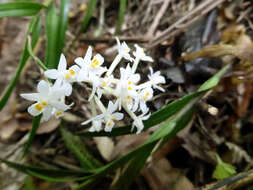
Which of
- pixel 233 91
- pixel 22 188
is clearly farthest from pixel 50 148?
pixel 233 91

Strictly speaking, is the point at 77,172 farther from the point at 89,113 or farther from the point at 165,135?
the point at 165,135

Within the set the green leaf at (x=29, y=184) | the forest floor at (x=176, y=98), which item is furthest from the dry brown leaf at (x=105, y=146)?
the green leaf at (x=29, y=184)

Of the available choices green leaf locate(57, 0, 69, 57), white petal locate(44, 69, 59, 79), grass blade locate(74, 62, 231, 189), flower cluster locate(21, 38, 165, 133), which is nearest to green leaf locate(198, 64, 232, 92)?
grass blade locate(74, 62, 231, 189)

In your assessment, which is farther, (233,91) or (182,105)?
(233,91)

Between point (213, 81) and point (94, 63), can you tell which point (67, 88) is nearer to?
point (94, 63)

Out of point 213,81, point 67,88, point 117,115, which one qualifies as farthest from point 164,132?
point 67,88

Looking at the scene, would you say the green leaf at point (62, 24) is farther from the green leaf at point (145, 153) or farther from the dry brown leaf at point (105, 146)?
Result: the green leaf at point (145, 153)

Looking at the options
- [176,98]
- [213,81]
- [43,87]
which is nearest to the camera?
[43,87]
